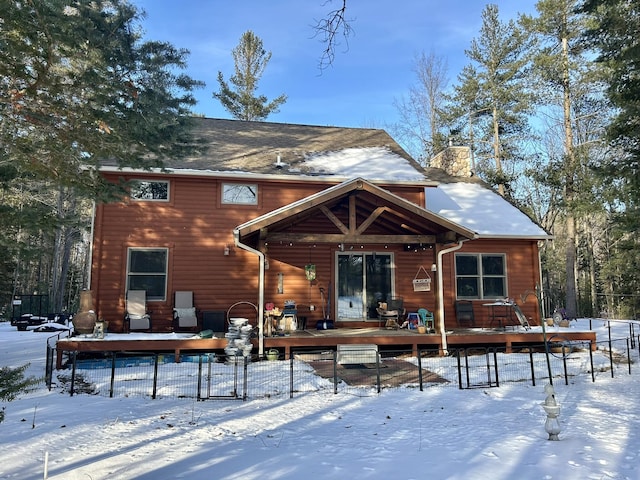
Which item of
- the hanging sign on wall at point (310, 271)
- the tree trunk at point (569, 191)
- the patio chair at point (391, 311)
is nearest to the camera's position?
the patio chair at point (391, 311)

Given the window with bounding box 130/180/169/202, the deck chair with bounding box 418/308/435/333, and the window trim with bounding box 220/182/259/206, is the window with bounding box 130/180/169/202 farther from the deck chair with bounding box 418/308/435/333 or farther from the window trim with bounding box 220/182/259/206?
the deck chair with bounding box 418/308/435/333

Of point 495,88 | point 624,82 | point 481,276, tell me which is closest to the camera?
point 624,82

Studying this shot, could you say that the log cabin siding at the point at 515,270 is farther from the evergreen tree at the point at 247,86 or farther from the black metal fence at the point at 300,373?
the evergreen tree at the point at 247,86

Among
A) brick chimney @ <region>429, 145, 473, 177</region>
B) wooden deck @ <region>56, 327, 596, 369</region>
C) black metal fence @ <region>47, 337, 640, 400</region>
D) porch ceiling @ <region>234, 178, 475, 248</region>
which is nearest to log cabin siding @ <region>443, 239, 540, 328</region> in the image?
wooden deck @ <region>56, 327, 596, 369</region>

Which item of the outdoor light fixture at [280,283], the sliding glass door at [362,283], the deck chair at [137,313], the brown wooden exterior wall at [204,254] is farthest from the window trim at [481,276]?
the deck chair at [137,313]

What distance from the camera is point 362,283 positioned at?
40.7 feet

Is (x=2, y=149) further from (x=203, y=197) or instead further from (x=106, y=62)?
(x=203, y=197)

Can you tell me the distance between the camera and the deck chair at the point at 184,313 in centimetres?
1074

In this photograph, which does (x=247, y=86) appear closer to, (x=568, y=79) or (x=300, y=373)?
(x=568, y=79)

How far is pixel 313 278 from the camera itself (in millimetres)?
11844

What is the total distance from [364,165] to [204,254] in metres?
5.48

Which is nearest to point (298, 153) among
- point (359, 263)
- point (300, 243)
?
point (300, 243)

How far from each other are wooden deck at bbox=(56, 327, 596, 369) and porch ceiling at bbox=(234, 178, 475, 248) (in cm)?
219

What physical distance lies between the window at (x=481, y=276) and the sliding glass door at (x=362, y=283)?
2.35 meters
